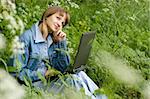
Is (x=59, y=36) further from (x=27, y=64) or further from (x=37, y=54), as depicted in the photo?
(x=27, y=64)

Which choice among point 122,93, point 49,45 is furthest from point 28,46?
point 122,93

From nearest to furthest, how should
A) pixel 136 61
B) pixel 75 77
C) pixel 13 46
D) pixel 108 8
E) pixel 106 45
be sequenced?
pixel 13 46
pixel 75 77
pixel 136 61
pixel 106 45
pixel 108 8

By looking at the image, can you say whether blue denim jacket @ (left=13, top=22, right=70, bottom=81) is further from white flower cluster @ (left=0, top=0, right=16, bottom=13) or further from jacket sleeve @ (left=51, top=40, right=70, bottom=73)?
white flower cluster @ (left=0, top=0, right=16, bottom=13)

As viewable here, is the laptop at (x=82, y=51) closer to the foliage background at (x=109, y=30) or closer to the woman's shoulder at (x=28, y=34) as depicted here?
the foliage background at (x=109, y=30)

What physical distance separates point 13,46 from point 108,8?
295 centimetres

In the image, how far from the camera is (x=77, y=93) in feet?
6.45

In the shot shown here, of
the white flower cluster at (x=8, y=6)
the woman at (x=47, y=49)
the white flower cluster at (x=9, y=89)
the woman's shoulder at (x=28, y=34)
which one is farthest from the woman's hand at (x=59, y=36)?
the white flower cluster at (x=9, y=89)

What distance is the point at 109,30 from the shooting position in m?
4.89

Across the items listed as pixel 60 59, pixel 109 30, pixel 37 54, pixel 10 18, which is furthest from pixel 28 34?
pixel 109 30

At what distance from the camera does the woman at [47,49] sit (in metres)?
2.84

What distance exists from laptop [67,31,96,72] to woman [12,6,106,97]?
0.18 feet

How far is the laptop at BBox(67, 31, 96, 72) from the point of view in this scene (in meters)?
2.78

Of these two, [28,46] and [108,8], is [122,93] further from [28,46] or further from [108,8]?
[108,8]

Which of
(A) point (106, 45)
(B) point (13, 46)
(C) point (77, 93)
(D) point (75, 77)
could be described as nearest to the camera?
(C) point (77, 93)
